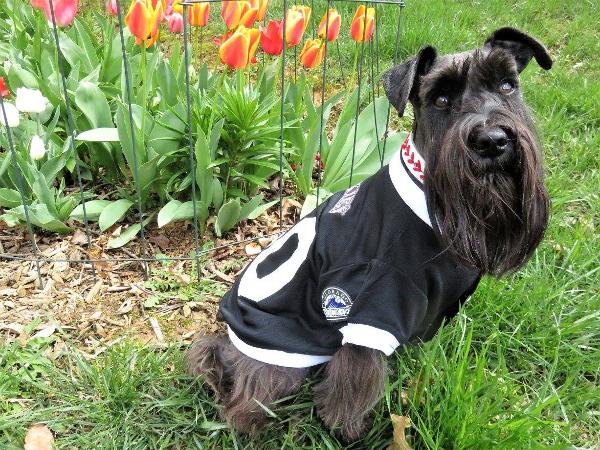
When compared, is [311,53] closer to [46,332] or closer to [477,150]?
[477,150]

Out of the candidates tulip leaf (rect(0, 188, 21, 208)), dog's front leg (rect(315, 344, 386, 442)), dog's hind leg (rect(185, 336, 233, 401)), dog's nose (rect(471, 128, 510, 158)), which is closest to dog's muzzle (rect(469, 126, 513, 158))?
dog's nose (rect(471, 128, 510, 158))

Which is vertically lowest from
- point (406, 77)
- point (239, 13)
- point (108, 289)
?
point (108, 289)

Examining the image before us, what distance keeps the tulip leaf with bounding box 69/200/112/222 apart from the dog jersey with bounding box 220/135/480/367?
122 cm

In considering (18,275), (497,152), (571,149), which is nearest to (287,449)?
(497,152)

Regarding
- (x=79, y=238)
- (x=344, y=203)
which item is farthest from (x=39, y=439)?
(x=344, y=203)

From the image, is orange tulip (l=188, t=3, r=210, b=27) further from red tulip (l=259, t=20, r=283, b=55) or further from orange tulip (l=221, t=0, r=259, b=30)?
red tulip (l=259, t=20, r=283, b=55)

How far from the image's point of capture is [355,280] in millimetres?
1929

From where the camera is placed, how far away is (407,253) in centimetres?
185

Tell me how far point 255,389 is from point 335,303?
525mm

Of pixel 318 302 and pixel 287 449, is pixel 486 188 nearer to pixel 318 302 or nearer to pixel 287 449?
pixel 318 302

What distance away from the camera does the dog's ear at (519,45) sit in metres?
2.00

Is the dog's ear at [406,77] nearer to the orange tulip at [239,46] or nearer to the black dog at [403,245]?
the black dog at [403,245]

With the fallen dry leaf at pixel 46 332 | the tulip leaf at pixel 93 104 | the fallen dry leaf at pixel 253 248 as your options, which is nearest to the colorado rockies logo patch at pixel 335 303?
the fallen dry leaf at pixel 253 248

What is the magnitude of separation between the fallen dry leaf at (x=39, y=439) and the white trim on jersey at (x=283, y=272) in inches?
34.8
